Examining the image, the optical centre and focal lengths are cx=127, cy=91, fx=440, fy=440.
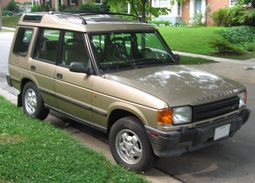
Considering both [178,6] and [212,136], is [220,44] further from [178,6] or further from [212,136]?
[178,6]

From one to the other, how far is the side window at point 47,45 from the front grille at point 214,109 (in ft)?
8.29

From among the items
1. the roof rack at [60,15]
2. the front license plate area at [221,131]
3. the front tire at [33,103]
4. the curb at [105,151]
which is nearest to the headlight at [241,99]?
the front license plate area at [221,131]

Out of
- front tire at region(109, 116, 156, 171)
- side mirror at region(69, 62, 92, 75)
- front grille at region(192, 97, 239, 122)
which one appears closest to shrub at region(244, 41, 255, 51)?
front grille at region(192, 97, 239, 122)

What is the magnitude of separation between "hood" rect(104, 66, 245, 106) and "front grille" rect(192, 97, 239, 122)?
0.06 meters

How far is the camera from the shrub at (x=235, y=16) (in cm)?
2539

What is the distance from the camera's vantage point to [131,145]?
5.09 m

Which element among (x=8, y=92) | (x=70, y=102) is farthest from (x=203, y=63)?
(x=70, y=102)

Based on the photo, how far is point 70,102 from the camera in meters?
6.06

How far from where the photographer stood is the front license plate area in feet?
16.5

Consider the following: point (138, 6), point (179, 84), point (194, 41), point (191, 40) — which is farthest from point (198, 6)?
point (179, 84)

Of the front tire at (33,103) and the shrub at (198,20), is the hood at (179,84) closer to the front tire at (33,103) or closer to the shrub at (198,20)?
the front tire at (33,103)

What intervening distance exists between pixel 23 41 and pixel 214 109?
3.75m

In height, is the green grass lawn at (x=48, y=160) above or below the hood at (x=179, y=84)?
below

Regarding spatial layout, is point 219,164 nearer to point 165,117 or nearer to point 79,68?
point 165,117
